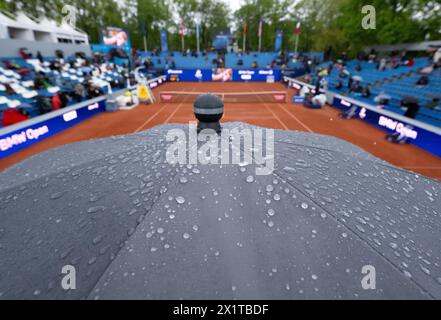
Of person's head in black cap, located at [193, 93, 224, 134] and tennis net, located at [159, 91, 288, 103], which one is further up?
person's head in black cap, located at [193, 93, 224, 134]

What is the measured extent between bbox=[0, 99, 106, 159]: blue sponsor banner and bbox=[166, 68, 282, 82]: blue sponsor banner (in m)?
22.2

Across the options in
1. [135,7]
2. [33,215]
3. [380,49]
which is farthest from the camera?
[135,7]

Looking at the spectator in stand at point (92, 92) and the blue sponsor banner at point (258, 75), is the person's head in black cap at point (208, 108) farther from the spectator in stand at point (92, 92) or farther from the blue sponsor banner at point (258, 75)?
the blue sponsor banner at point (258, 75)

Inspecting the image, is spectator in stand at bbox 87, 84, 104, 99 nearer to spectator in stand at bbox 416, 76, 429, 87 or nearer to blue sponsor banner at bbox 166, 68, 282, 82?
blue sponsor banner at bbox 166, 68, 282, 82

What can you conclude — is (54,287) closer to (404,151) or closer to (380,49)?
(404,151)

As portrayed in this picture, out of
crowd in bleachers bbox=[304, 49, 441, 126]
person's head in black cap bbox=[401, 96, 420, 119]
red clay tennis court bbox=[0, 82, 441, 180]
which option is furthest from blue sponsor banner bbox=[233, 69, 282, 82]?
person's head in black cap bbox=[401, 96, 420, 119]

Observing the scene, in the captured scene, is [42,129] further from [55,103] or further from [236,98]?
[236,98]

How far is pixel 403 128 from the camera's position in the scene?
11.1 m

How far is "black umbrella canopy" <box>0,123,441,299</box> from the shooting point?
136cm

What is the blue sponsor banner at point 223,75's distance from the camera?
35.3 metres

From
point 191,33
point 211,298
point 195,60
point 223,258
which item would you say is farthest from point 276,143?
point 191,33

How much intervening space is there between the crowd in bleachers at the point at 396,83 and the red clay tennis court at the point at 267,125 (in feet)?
11.0
